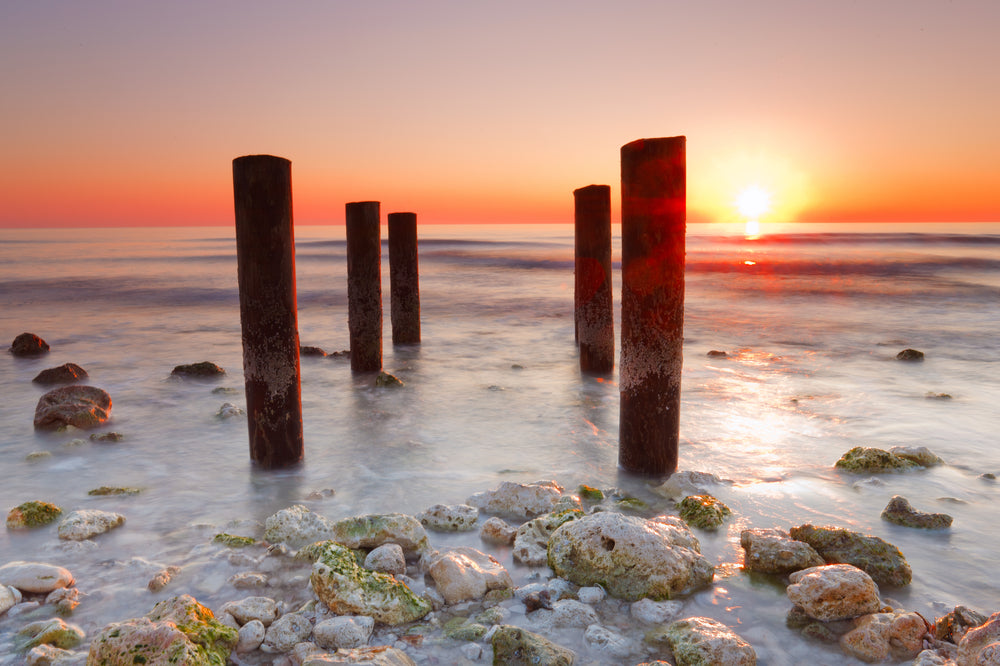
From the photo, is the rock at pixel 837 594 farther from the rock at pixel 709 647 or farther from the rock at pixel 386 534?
the rock at pixel 386 534

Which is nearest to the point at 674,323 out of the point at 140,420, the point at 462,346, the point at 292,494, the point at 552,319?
the point at 292,494

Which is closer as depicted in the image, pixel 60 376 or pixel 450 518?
pixel 450 518

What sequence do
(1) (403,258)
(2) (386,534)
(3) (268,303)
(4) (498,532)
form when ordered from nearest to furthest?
(2) (386,534)
(4) (498,532)
(3) (268,303)
(1) (403,258)

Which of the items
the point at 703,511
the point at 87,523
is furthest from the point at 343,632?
the point at 703,511

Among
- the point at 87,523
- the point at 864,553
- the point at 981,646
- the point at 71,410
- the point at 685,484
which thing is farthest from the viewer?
the point at 71,410

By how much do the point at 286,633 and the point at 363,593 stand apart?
37cm

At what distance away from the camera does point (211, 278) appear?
1160 inches

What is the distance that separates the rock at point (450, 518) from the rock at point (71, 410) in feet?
14.4

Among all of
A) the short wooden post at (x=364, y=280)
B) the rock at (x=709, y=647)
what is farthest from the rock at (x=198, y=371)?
the rock at (x=709, y=647)

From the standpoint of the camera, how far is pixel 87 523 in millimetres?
4117

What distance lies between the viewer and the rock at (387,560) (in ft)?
11.7

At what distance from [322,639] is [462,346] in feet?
30.0

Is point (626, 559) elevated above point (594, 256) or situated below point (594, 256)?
below

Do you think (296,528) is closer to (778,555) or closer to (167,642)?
→ (167,642)
